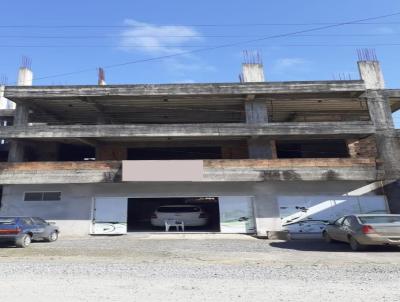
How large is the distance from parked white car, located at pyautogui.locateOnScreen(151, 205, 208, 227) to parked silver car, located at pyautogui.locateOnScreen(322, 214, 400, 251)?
843 cm

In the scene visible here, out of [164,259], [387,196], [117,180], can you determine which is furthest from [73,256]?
[387,196]

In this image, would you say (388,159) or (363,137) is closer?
(388,159)

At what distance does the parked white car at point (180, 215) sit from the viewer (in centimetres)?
1906

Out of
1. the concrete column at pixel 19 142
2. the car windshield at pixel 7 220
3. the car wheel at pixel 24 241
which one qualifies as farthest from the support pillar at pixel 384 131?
the concrete column at pixel 19 142

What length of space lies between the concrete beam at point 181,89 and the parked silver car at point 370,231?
31.2 feet

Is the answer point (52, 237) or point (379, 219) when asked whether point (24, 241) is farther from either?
point (379, 219)

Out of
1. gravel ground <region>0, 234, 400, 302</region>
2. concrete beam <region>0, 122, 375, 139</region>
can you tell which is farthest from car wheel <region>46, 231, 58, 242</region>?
concrete beam <region>0, 122, 375, 139</region>

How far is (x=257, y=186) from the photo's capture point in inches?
734

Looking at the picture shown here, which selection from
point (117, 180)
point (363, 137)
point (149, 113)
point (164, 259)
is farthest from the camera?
point (149, 113)

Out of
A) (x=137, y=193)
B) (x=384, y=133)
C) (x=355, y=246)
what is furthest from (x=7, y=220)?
(x=384, y=133)

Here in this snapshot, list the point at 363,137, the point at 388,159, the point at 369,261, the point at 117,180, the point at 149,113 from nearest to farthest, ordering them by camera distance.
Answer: the point at 369,261 < the point at 117,180 < the point at 388,159 < the point at 363,137 < the point at 149,113

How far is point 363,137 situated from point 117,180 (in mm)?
15066

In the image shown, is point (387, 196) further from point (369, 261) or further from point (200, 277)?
point (200, 277)

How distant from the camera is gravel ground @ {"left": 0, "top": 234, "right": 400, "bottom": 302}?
577 centimetres
